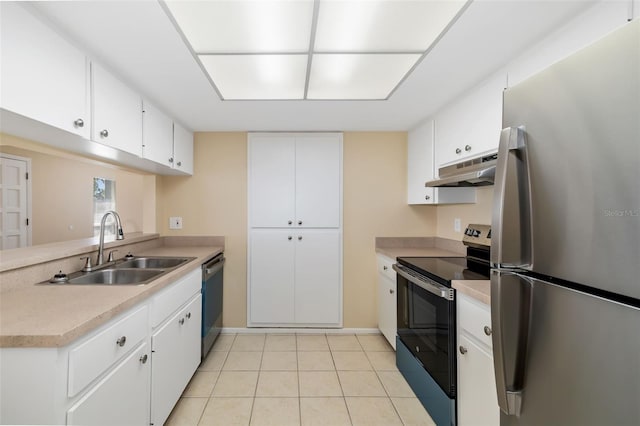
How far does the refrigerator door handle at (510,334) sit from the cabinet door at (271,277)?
7.30ft

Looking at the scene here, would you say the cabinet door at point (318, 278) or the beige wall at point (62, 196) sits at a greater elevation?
the beige wall at point (62, 196)

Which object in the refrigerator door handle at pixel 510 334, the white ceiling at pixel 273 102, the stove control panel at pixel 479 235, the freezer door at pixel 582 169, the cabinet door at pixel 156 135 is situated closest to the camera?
the freezer door at pixel 582 169

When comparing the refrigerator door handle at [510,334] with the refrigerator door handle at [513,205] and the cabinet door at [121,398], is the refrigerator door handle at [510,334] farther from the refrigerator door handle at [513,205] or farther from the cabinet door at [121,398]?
the cabinet door at [121,398]

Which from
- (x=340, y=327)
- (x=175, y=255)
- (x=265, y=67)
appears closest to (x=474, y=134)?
(x=265, y=67)

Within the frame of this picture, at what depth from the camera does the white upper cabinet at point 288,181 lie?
2.88 meters

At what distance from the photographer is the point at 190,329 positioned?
6.44ft

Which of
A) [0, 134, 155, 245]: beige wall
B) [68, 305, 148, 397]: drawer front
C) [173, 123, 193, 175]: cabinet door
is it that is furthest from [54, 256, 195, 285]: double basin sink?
[0, 134, 155, 245]: beige wall

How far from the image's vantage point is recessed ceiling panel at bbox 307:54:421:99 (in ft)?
5.11

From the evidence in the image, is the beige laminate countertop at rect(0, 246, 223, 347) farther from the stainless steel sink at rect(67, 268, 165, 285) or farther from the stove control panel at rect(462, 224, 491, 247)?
the stove control panel at rect(462, 224, 491, 247)

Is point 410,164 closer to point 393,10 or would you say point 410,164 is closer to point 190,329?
point 393,10

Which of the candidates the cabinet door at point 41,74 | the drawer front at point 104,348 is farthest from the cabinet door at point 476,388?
the cabinet door at point 41,74

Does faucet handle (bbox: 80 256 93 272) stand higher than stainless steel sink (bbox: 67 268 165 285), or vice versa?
faucet handle (bbox: 80 256 93 272)

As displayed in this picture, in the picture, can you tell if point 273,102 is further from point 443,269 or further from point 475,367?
point 475,367

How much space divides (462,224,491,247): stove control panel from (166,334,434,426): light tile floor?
1177mm
